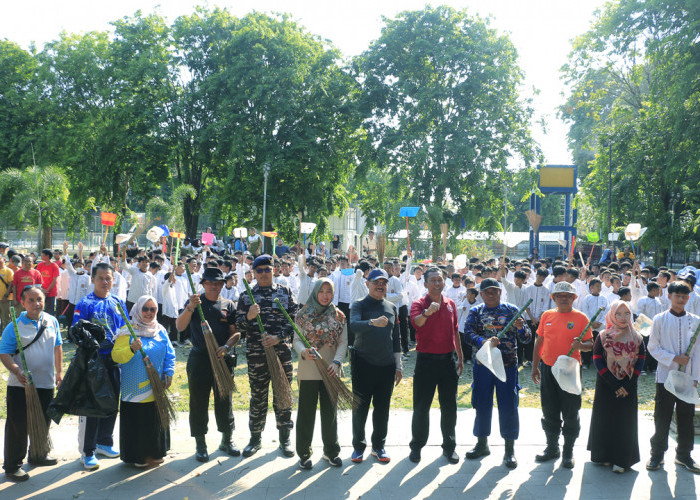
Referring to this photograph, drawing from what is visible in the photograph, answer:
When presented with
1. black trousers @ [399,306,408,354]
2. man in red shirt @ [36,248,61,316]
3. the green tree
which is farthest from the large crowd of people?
the green tree

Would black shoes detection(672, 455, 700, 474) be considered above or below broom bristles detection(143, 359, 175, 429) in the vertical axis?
below

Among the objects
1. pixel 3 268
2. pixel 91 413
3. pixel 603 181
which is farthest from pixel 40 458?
pixel 603 181

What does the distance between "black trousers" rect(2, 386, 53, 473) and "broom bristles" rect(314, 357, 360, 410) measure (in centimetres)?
281

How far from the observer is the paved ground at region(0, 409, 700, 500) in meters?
5.44

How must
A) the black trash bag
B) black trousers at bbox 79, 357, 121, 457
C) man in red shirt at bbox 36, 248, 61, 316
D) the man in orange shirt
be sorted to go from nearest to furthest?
the black trash bag < black trousers at bbox 79, 357, 121, 457 < the man in orange shirt < man in red shirt at bbox 36, 248, 61, 316

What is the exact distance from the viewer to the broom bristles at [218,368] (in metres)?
6.07

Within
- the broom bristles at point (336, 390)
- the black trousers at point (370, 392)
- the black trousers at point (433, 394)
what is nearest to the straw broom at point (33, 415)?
the broom bristles at point (336, 390)

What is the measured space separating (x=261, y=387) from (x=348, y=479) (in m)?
1.29

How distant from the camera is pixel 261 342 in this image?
6.28 meters

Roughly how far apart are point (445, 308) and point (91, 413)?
3.57m

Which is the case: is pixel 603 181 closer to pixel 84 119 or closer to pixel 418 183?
pixel 418 183

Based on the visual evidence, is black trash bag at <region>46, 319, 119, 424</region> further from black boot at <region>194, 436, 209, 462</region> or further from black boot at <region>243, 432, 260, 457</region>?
black boot at <region>243, 432, 260, 457</region>

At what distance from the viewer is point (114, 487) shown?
5.51m

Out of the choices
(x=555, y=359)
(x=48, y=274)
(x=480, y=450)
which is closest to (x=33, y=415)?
(x=480, y=450)
